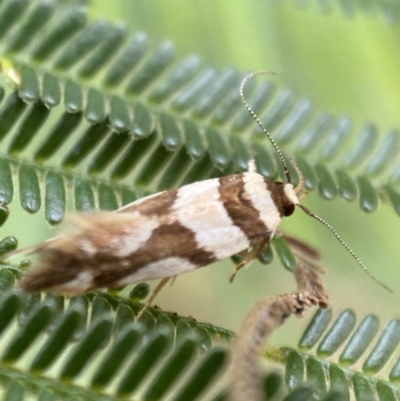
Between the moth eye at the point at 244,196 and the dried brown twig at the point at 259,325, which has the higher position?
the moth eye at the point at 244,196

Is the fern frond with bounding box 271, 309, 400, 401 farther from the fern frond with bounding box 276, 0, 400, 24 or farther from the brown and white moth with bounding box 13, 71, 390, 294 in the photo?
the fern frond with bounding box 276, 0, 400, 24

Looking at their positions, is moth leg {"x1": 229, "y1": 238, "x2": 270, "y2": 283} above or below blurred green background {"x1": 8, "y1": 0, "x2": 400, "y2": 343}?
below

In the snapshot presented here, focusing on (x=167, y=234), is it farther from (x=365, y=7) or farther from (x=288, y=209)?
(x=365, y=7)

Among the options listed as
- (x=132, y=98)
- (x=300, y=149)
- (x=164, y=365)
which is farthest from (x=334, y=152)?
(x=164, y=365)

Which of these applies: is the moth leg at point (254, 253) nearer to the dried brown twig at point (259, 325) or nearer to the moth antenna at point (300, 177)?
the dried brown twig at point (259, 325)

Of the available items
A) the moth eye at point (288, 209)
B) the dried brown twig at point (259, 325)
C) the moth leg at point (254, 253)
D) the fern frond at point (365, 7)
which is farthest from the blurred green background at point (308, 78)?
the dried brown twig at point (259, 325)

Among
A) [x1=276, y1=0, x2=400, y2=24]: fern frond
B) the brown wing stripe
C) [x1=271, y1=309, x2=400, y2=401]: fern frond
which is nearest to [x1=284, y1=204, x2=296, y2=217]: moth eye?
the brown wing stripe
